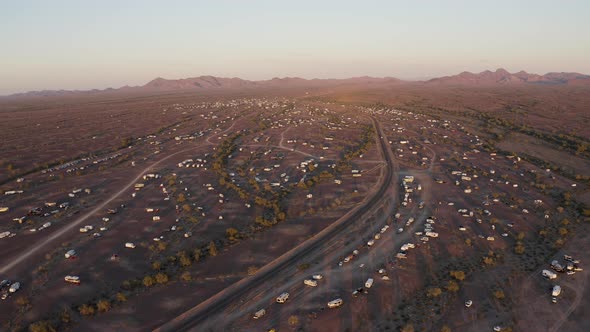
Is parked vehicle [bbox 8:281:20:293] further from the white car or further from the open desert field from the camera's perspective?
the white car

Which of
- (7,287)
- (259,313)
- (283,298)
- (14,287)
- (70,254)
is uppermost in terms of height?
(70,254)

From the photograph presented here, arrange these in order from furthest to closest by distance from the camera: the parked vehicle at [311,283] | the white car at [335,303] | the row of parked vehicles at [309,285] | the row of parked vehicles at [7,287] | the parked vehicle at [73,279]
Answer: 1. the parked vehicle at [73,279]
2. the parked vehicle at [311,283]
3. the row of parked vehicles at [7,287]
4. the white car at [335,303]
5. the row of parked vehicles at [309,285]

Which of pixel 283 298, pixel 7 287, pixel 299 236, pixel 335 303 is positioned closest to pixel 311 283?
pixel 283 298

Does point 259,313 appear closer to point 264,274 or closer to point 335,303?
point 264,274

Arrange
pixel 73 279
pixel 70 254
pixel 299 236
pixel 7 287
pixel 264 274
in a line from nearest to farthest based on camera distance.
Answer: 1. pixel 7 287
2. pixel 73 279
3. pixel 264 274
4. pixel 70 254
5. pixel 299 236

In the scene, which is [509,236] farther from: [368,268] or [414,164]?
[414,164]

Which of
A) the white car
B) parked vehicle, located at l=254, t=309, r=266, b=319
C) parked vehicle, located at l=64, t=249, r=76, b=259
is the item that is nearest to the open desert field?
parked vehicle, located at l=254, t=309, r=266, b=319

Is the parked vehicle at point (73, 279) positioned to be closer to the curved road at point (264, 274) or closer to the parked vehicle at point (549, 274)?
the curved road at point (264, 274)

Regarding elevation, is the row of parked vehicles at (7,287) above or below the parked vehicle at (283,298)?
above

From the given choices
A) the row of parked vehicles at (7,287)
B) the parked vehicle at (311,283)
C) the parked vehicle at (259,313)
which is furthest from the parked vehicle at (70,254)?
the parked vehicle at (311,283)

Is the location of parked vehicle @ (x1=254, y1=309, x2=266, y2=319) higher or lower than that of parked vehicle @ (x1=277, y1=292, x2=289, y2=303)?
lower
